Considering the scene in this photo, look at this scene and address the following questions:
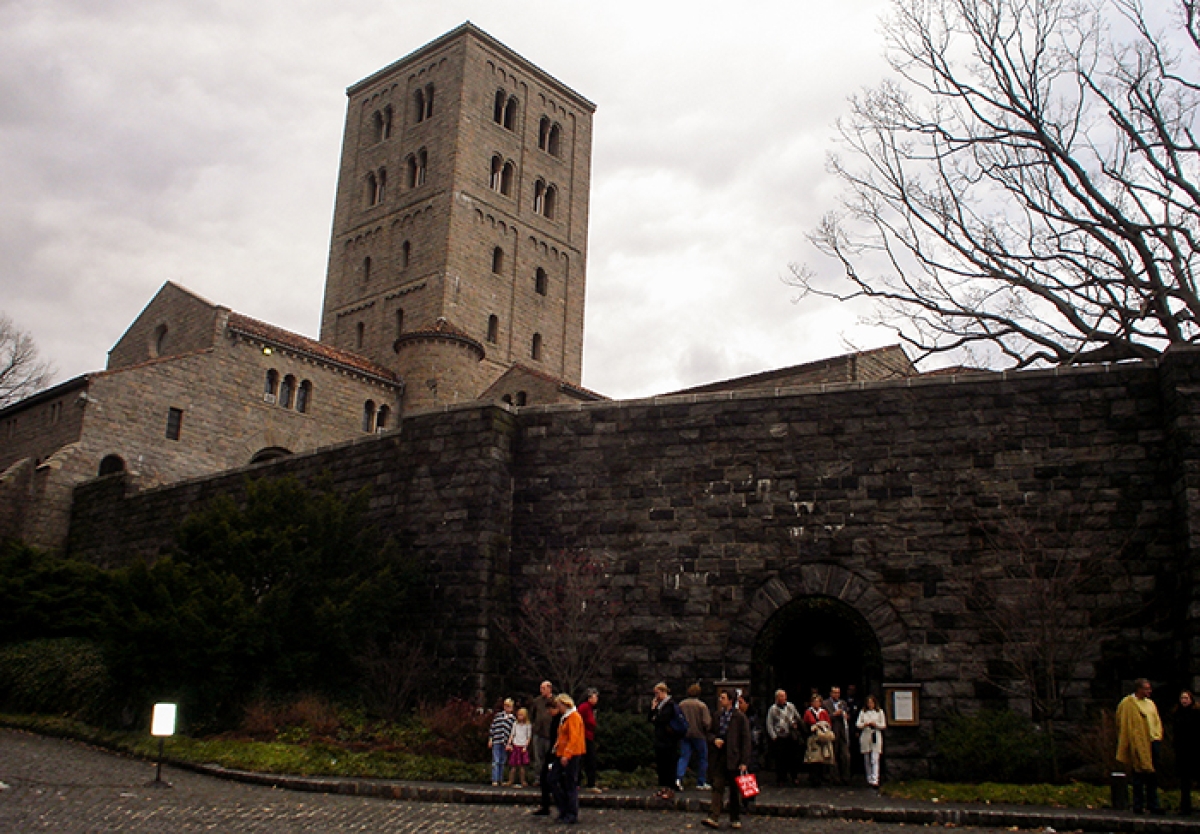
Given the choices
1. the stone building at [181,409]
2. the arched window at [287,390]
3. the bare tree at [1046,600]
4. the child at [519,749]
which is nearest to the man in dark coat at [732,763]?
the child at [519,749]

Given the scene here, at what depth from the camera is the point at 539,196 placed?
54.3 meters

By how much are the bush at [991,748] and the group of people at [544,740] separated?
15.8 feet

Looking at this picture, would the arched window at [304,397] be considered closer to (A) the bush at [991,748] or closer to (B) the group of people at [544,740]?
(B) the group of people at [544,740]

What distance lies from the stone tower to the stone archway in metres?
29.3

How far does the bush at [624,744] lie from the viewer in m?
15.5

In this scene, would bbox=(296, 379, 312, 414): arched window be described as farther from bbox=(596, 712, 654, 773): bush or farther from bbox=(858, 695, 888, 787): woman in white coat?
bbox=(858, 695, 888, 787): woman in white coat

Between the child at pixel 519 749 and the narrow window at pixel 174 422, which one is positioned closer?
the child at pixel 519 749

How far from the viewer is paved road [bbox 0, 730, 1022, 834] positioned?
10.8 metres

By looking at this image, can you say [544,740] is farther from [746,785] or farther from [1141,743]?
[1141,743]

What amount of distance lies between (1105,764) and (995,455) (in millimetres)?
4561

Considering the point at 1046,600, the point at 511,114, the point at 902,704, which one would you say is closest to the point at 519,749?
the point at 902,704

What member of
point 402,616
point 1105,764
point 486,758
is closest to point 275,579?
point 402,616

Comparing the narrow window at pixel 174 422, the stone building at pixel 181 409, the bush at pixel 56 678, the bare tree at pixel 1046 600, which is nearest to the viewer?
the bare tree at pixel 1046 600

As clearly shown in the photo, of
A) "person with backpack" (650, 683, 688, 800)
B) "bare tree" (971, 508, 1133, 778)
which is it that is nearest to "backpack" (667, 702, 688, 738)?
"person with backpack" (650, 683, 688, 800)
